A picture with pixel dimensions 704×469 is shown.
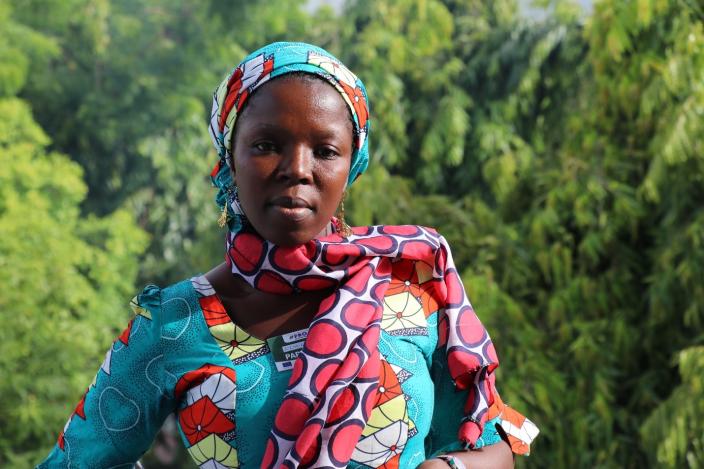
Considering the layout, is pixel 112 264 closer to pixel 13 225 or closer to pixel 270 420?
pixel 13 225

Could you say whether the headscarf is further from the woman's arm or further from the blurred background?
the blurred background

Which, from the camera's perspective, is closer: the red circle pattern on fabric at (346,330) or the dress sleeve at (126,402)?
the red circle pattern on fabric at (346,330)

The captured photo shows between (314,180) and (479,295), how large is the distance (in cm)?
523

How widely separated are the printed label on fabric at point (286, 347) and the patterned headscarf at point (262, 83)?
0.65 ft

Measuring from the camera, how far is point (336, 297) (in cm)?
179

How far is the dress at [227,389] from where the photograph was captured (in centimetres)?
174

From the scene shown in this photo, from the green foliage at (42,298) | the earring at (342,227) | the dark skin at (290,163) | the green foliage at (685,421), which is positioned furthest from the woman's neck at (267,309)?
the green foliage at (42,298)

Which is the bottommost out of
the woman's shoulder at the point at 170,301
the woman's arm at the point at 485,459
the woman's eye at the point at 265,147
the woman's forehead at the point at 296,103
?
the woman's arm at the point at 485,459

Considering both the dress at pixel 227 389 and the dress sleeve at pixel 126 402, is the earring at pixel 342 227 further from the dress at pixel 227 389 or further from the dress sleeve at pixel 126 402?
the dress sleeve at pixel 126 402

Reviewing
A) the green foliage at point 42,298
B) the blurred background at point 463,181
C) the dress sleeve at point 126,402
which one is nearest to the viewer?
the dress sleeve at point 126,402

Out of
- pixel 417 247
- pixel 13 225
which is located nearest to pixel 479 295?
pixel 417 247

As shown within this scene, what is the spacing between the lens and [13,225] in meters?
11.3

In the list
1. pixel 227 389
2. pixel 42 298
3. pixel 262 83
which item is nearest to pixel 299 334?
pixel 227 389

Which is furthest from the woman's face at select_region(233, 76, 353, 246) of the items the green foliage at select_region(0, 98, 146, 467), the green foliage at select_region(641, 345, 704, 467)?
the green foliage at select_region(0, 98, 146, 467)
